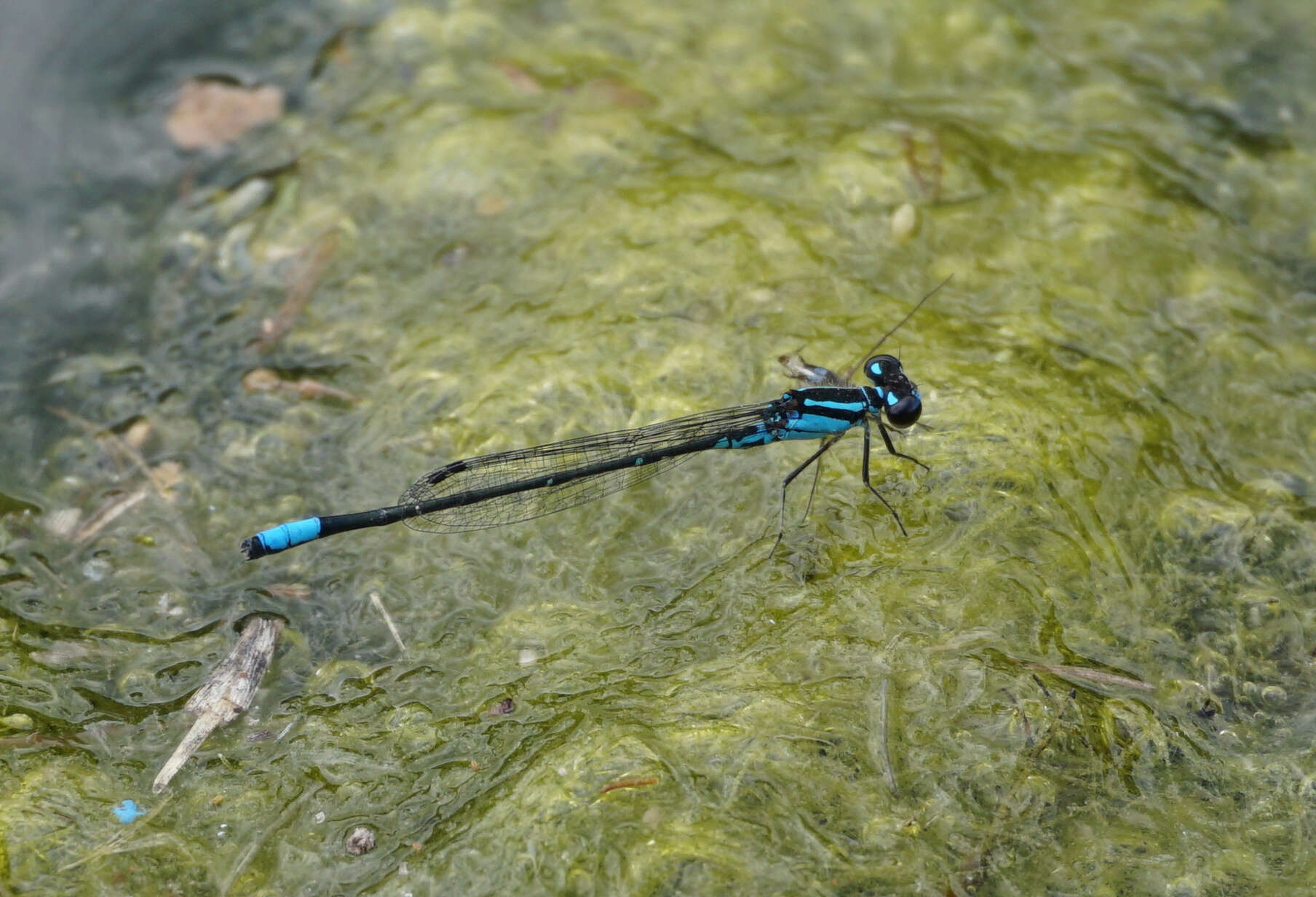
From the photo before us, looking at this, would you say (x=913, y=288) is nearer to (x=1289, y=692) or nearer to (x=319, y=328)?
(x=1289, y=692)

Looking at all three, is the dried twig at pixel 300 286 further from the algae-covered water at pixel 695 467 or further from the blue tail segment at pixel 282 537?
the blue tail segment at pixel 282 537

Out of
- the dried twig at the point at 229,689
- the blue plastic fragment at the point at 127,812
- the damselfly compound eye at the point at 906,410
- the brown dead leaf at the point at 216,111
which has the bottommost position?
the blue plastic fragment at the point at 127,812

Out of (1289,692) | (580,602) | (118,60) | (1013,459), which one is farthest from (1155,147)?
(118,60)

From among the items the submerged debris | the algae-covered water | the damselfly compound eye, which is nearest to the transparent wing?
the algae-covered water

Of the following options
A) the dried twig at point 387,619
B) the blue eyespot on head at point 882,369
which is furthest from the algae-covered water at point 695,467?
the blue eyespot on head at point 882,369

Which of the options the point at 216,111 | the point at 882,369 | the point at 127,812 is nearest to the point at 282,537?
the point at 127,812

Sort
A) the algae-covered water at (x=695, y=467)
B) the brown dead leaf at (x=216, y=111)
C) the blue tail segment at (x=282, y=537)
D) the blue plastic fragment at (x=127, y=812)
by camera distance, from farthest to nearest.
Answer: the brown dead leaf at (x=216, y=111), the blue tail segment at (x=282, y=537), the blue plastic fragment at (x=127, y=812), the algae-covered water at (x=695, y=467)

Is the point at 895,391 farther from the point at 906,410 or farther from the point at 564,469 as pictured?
the point at 564,469
